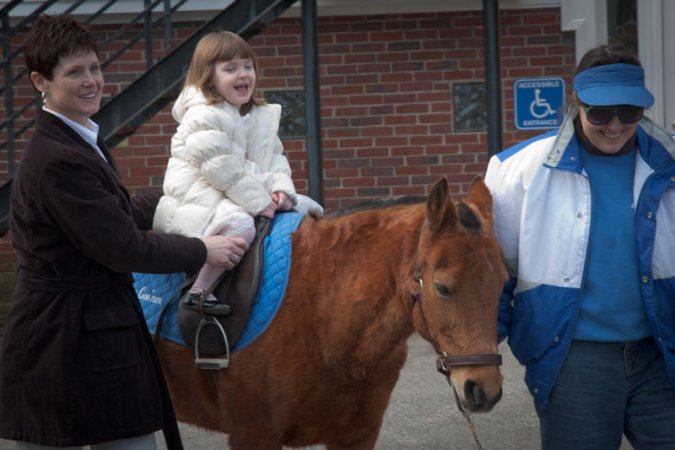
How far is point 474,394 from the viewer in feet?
10.2

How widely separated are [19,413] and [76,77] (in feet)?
3.49

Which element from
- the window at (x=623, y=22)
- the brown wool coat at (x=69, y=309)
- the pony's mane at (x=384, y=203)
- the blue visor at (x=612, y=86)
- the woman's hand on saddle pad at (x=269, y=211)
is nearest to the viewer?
the brown wool coat at (x=69, y=309)

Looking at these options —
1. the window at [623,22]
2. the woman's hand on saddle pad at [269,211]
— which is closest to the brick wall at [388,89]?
the window at [623,22]

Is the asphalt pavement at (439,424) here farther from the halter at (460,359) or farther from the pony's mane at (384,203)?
the halter at (460,359)

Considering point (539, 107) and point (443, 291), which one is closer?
point (443, 291)

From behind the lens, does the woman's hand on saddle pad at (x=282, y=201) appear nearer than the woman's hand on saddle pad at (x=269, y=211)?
No

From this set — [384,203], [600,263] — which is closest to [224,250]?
[384,203]

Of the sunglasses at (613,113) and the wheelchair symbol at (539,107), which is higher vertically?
the wheelchair symbol at (539,107)

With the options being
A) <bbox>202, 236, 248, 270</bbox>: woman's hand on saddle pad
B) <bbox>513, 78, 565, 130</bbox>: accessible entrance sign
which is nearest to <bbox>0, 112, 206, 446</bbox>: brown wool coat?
<bbox>202, 236, 248, 270</bbox>: woman's hand on saddle pad

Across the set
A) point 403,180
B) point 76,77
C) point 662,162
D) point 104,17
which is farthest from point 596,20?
point 76,77

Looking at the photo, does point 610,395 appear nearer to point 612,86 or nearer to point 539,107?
point 612,86

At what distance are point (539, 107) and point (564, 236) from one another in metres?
4.63

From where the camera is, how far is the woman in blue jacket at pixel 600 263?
3.27m

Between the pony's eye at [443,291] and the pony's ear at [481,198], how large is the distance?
350 millimetres
